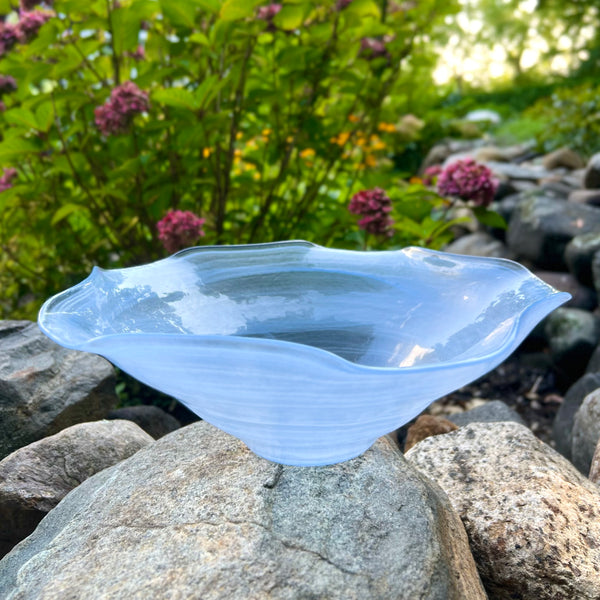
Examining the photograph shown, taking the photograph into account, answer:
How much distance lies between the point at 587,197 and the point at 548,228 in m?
0.74

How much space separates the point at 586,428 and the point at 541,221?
2231 mm

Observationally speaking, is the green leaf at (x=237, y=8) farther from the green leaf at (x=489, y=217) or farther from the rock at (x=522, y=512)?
the rock at (x=522, y=512)

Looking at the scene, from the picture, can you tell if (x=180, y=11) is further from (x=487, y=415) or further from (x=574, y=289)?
(x=574, y=289)

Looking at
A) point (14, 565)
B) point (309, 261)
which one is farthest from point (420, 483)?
point (14, 565)

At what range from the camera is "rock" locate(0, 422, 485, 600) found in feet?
3.76

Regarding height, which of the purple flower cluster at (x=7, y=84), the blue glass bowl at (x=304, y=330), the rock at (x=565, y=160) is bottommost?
the rock at (x=565, y=160)

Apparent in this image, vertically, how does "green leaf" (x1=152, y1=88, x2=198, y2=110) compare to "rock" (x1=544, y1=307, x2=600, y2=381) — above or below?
above

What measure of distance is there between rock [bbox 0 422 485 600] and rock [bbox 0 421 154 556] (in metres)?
0.25

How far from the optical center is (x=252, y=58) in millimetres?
2762

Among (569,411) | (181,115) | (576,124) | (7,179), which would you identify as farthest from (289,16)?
(576,124)

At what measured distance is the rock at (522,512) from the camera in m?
1.41

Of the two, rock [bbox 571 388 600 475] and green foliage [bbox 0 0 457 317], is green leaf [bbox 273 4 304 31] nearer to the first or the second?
green foliage [bbox 0 0 457 317]

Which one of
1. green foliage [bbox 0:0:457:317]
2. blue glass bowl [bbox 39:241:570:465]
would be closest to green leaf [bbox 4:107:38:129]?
green foliage [bbox 0:0:457:317]

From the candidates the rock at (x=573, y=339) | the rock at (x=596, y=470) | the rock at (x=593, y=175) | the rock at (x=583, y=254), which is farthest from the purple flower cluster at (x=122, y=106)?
A: the rock at (x=593, y=175)
